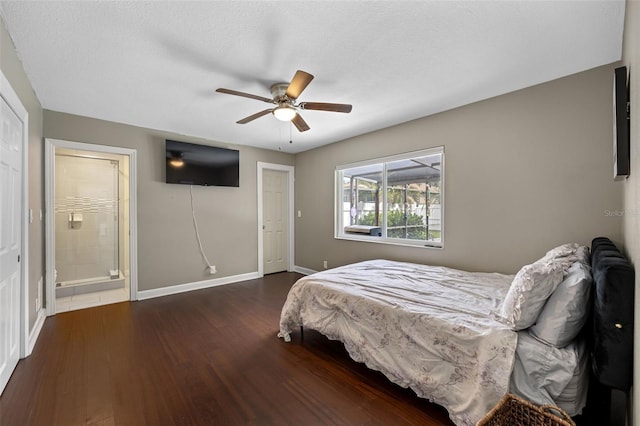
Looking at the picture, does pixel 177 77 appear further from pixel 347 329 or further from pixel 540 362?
pixel 540 362

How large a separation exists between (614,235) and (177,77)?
3.95 metres

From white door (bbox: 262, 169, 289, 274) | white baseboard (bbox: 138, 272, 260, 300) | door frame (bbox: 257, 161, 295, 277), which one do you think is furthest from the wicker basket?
white door (bbox: 262, 169, 289, 274)

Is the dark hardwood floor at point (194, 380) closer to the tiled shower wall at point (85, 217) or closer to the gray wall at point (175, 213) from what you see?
the gray wall at point (175, 213)

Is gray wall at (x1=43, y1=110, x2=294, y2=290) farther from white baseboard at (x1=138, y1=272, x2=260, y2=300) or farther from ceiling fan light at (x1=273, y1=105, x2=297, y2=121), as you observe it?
ceiling fan light at (x1=273, y1=105, x2=297, y2=121)

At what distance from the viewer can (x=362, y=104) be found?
308cm

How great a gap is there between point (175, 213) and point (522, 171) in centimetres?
449

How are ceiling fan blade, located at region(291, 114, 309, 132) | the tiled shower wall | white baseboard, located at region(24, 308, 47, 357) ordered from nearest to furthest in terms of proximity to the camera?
white baseboard, located at region(24, 308, 47, 357) → ceiling fan blade, located at region(291, 114, 309, 132) → the tiled shower wall

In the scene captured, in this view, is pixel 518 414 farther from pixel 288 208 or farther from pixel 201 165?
pixel 288 208

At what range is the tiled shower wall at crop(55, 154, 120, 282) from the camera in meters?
4.34

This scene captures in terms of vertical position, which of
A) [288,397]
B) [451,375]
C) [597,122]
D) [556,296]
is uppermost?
[597,122]

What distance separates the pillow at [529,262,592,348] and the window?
6.10 feet

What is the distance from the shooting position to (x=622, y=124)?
1.41 meters

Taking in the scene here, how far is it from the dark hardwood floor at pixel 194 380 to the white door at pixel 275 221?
2.24 m

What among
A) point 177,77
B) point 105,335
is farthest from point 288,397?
point 177,77
